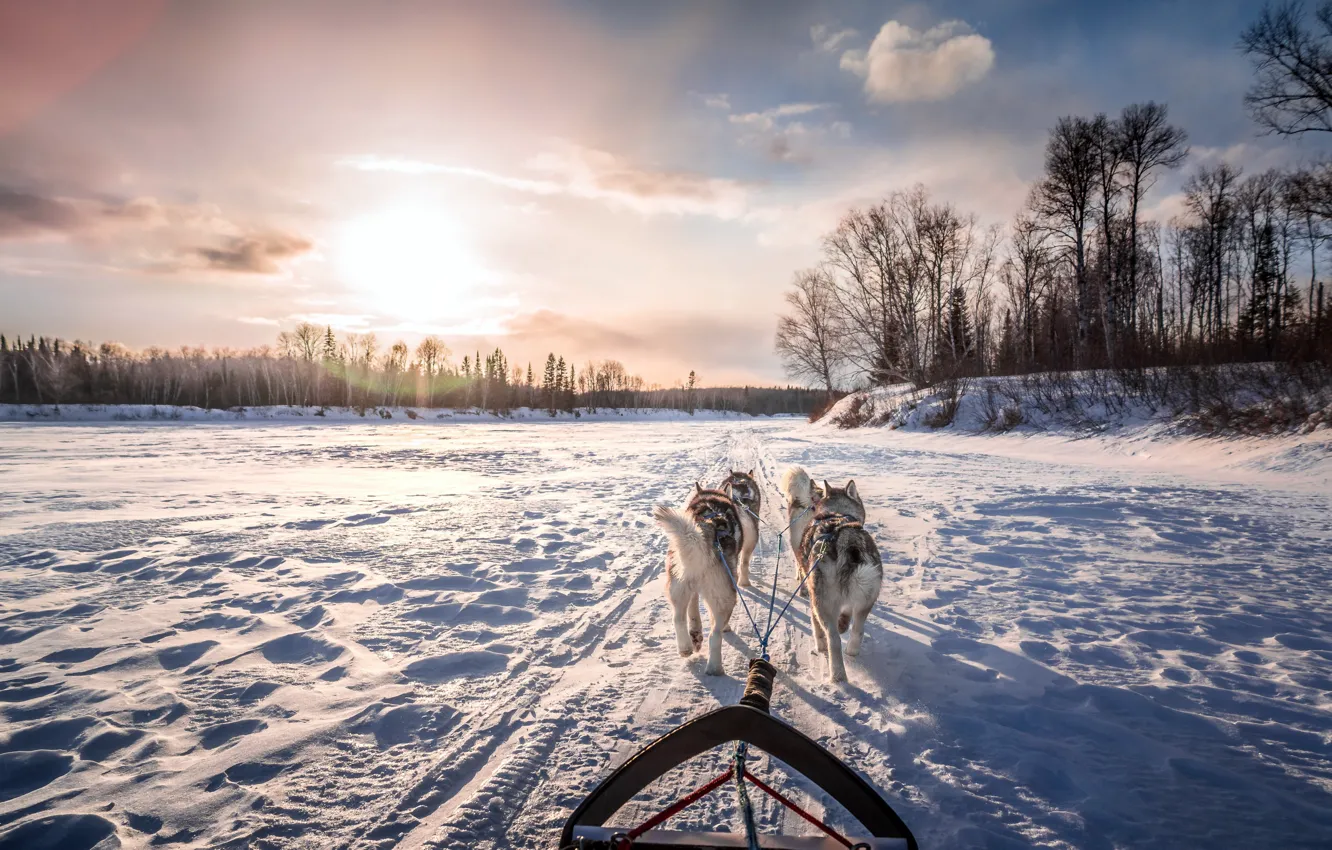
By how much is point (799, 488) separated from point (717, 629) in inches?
113

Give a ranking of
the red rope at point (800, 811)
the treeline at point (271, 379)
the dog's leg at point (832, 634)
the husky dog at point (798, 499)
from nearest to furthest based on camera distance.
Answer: the red rope at point (800, 811) → the dog's leg at point (832, 634) → the husky dog at point (798, 499) → the treeline at point (271, 379)

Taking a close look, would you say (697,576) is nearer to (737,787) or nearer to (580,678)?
→ (580,678)

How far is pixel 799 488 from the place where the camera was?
19.5ft

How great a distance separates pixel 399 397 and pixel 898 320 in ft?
234

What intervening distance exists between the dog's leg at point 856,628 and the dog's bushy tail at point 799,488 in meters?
2.31

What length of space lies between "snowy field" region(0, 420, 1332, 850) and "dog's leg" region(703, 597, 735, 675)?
86 millimetres

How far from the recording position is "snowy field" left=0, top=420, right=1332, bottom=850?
2.21 metres

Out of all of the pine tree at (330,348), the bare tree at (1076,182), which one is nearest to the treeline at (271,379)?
the pine tree at (330,348)

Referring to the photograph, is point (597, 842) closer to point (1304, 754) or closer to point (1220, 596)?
point (1304, 754)

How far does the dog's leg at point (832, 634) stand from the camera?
3.27m

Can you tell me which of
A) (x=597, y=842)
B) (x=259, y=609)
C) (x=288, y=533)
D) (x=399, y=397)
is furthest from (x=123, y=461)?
(x=399, y=397)

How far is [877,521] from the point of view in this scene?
7.56 meters

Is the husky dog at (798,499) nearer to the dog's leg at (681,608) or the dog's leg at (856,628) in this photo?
the dog's leg at (856,628)

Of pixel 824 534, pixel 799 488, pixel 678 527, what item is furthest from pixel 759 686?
pixel 799 488
